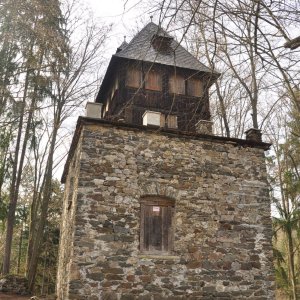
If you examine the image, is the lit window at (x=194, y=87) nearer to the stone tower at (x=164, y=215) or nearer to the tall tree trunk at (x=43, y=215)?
the stone tower at (x=164, y=215)

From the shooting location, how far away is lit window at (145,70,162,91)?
1293cm

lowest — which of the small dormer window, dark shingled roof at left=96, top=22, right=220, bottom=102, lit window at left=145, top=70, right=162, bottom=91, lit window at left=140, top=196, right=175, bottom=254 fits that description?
lit window at left=140, top=196, right=175, bottom=254

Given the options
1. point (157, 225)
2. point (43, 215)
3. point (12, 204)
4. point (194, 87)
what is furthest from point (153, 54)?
point (12, 204)

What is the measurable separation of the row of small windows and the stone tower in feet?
8.18

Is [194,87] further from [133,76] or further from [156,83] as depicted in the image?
[133,76]

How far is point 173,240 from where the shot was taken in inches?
374

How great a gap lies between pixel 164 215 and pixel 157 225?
0.33 meters

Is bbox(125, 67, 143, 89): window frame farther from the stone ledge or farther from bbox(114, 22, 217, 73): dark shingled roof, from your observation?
the stone ledge

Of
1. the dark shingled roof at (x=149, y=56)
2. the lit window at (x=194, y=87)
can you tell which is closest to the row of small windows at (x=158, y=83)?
the lit window at (x=194, y=87)

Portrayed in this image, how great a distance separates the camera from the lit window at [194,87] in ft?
43.9

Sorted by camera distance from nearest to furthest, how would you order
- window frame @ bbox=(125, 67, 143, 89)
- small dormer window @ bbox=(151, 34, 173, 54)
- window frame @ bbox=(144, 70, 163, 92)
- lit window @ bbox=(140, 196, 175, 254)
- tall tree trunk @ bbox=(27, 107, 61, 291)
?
small dormer window @ bbox=(151, 34, 173, 54) < lit window @ bbox=(140, 196, 175, 254) < window frame @ bbox=(125, 67, 143, 89) < window frame @ bbox=(144, 70, 163, 92) < tall tree trunk @ bbox=(27, 107, 61, 291)

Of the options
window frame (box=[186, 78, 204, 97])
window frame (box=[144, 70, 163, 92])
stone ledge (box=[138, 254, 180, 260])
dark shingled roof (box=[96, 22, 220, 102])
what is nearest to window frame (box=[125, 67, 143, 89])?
window frame (box=[144, 70, 163, 92])

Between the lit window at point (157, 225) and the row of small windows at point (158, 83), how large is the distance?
4.57 metres

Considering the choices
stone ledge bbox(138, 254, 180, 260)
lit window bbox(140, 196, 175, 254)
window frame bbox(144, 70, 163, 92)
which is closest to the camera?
stone ledge bbox(138, 254, 180, 260)
